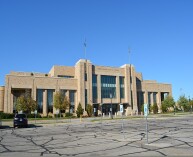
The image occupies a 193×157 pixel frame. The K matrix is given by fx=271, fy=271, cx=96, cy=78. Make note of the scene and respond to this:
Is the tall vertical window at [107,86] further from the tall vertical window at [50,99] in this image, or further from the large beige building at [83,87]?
the tall vertical window at [50,99]

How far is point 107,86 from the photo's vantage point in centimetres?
7606

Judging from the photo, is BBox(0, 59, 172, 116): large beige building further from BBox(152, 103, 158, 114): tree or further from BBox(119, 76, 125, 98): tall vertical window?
BBox(152, 103, 158, 114): tree

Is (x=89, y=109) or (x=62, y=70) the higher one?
(x=62, y=70)

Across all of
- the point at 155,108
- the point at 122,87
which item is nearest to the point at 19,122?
the point at 122,87

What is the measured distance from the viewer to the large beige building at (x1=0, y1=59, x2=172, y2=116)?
65125 millimetres

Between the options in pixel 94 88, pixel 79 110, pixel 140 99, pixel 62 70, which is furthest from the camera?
pixel 140 99

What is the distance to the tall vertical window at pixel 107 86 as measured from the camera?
75438 millimetres

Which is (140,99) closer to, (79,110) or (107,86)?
(107,86)

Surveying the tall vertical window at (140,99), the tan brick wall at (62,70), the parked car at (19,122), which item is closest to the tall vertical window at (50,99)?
the tan brick wall at (62,70)

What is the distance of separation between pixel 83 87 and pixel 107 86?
8.23m

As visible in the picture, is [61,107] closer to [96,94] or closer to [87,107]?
[87,107]

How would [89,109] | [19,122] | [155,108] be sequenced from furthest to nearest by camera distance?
[155,108]
[89,109]
[19,122]

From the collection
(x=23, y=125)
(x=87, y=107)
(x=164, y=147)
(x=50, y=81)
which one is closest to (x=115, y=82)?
(x=87, y=107)

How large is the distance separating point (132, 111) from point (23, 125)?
1874 inches
